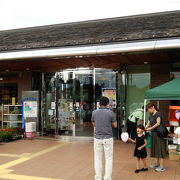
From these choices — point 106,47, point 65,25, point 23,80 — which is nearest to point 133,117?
point 106,47

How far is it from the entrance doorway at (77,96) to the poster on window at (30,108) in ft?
2.39

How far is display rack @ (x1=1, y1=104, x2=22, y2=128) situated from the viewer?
12.1 metres

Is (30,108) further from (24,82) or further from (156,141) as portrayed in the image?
(156,141)

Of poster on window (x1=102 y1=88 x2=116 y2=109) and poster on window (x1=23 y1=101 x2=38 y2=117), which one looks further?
poster on window (x1=23 y1=101 x2=38 y2=117)

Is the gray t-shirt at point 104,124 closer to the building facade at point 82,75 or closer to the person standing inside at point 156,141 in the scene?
the person standing inside at point 156,141

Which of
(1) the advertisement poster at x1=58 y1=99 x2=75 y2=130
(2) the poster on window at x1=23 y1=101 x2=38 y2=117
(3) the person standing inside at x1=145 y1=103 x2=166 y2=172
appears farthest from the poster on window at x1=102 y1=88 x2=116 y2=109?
(3) the person standing inside at x1=145 y1=103 x2=166 y2=172

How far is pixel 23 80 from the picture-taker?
12344 millimetres

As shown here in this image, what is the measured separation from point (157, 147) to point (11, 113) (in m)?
8.38

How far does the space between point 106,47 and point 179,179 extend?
410cm

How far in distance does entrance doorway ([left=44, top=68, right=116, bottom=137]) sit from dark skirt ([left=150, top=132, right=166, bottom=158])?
436cm

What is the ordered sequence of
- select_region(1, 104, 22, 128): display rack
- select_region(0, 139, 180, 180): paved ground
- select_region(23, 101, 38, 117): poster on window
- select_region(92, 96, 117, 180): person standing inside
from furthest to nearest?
select_region(1, 104, 22, 128): display rack → select_region(23, 101, 38, 117): poster on window → select_region(0, 139, 180, 180): paved ground → select_region(92, 96, 117, 180): person standing inside

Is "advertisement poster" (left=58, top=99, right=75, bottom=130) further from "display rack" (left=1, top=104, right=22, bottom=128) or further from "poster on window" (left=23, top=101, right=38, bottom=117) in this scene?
"display rack" (left=1, top=104, right=22, bottom=128)

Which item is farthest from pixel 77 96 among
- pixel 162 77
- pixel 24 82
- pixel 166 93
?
pixel 166 93

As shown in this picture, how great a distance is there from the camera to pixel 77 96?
35.6ft
